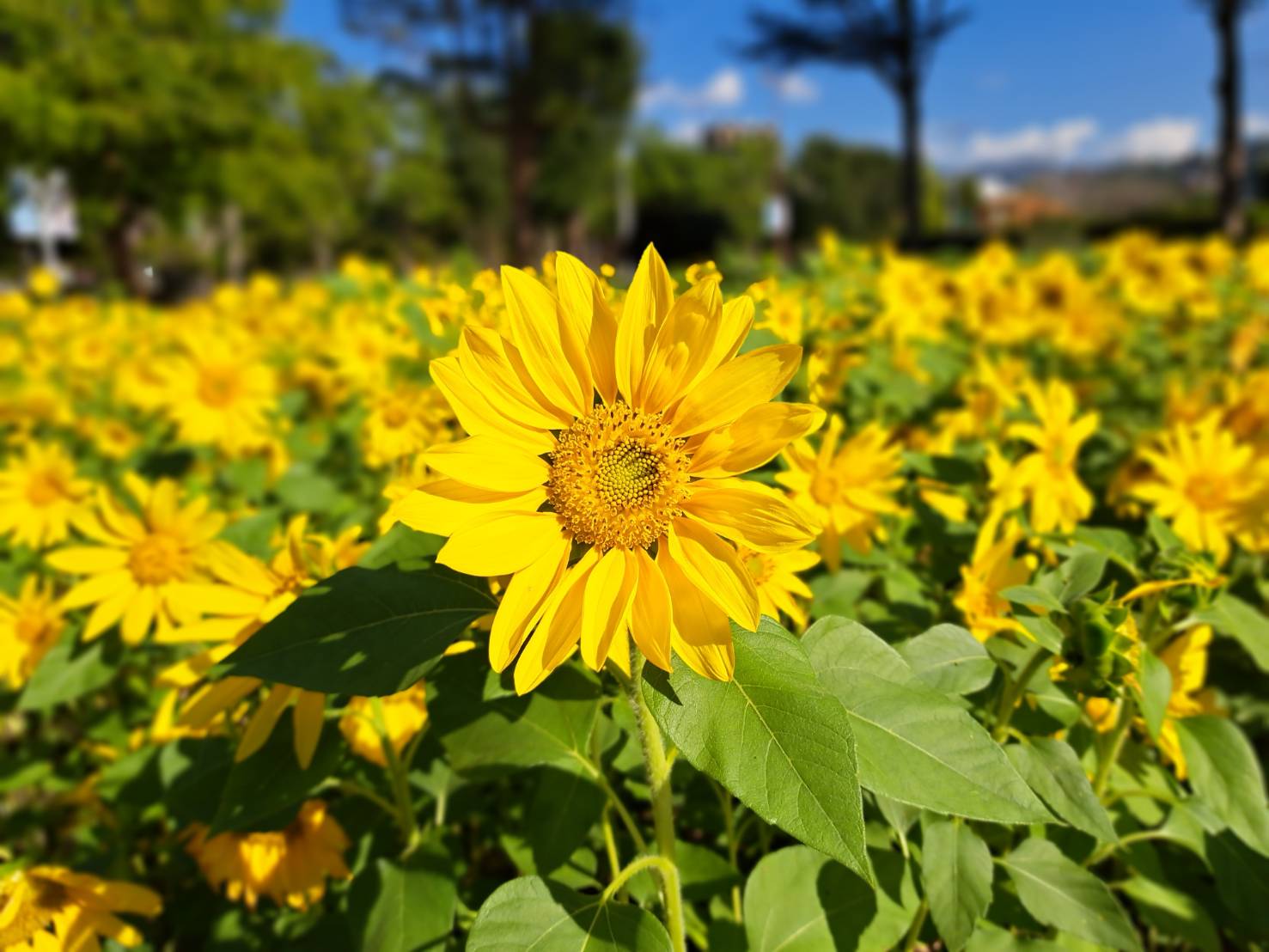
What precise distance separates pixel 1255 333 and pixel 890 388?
2643mm

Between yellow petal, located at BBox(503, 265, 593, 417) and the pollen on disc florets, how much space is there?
5 cm

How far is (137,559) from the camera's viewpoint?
1.96m

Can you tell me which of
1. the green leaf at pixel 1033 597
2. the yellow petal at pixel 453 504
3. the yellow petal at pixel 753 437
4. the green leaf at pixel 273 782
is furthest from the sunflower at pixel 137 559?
the green leaf at pixel 1033 597

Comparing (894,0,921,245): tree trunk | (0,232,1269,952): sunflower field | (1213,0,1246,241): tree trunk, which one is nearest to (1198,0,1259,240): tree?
(1213,0,1246,241): tree trunk

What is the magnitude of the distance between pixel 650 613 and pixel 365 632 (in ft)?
1.19

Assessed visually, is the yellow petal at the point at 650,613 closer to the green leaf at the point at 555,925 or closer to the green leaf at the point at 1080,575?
the green leaf at the point at 555,925

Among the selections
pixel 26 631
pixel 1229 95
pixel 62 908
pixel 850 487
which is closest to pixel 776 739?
pixel 850 487

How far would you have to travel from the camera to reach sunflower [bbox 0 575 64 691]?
6.68ft

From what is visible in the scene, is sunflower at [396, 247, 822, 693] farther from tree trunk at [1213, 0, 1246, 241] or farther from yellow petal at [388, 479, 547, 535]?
tree trunk at [1213, 0, 1246, 241]

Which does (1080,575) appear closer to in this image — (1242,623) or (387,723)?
(1242,623)

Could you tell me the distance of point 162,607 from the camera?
1927 mm

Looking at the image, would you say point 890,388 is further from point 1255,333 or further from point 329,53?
point 329,53

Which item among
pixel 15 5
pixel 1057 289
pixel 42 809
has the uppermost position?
pixel 15 5

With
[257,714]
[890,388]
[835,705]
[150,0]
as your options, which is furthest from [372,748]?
[150,0]
